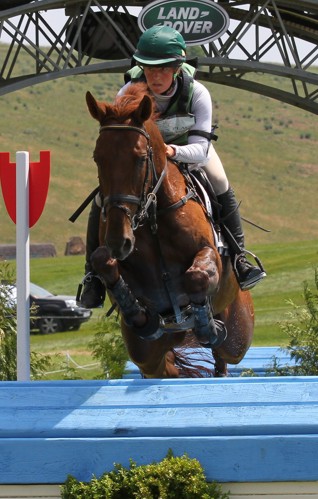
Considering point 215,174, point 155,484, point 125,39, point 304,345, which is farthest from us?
point 125,39

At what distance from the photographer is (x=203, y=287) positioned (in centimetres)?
573

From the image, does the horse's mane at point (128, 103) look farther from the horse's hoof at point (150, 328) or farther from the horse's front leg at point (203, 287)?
the horse's hoof at point (150, 328)

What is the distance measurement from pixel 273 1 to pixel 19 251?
15.6m

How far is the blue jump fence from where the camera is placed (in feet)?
13.9

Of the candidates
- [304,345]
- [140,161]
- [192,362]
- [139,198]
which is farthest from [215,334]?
[304,345]

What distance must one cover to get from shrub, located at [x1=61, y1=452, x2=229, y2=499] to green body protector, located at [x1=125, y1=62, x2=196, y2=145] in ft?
8.00

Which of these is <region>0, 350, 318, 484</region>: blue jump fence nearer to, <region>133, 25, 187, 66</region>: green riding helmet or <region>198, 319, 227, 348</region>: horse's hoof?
<region>198, 319, 227, 348</region>: horse's hoof

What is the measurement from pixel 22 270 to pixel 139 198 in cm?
121

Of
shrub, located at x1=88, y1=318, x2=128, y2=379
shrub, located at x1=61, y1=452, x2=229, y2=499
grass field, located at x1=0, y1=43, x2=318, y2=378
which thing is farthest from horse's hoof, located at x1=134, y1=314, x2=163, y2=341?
grass field, located at x1=0, y1=43, x2=318, y2=378

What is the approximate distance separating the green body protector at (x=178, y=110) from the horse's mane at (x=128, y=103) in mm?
304

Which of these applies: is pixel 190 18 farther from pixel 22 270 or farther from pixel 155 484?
pixel 155 484

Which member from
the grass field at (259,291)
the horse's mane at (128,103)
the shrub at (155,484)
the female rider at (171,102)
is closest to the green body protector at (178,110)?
the female rider at (171,102)

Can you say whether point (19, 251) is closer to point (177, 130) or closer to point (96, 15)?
point (177, 130)

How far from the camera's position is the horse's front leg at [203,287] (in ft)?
18.7
